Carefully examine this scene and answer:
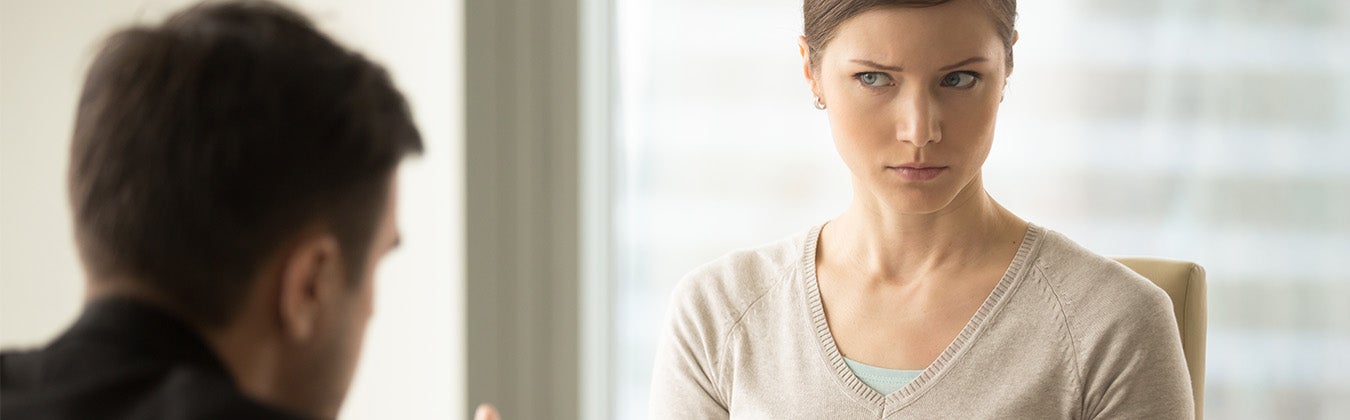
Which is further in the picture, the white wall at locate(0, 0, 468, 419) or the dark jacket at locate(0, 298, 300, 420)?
the white wall at locate(0, 0, 468, 419)

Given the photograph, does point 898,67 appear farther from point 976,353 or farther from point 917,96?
point 976,353

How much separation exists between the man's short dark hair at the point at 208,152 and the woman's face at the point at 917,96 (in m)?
0.69

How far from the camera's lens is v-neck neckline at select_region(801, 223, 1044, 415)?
1451mm

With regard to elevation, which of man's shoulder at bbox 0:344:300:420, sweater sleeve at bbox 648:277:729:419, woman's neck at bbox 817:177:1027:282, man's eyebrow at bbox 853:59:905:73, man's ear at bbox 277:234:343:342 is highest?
man's eyebrow at bbox 853:59:905:73

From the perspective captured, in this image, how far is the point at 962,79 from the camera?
1405 mm

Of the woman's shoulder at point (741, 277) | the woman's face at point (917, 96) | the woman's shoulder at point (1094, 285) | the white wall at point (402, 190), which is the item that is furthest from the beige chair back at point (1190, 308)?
the white wall at point (402, 190)

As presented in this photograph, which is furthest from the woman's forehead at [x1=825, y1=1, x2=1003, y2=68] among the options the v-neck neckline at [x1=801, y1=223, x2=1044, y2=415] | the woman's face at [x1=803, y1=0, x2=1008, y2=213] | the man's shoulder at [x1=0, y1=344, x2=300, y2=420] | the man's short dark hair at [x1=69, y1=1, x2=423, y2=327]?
the man's shoulder at [x1=0, y1=344, x2=300, y2=420]

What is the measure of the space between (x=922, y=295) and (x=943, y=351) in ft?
0.29

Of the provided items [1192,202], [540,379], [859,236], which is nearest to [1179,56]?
[1192,202]

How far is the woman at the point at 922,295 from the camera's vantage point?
4.56 ft

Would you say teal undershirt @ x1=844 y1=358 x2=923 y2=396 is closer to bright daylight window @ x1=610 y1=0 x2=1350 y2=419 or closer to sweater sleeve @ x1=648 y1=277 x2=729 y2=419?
sweater sleeve @ x1=648 y1=277 x2=729 y2=419

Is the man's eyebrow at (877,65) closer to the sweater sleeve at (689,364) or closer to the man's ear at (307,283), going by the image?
the sweater sleeve at (689,364)

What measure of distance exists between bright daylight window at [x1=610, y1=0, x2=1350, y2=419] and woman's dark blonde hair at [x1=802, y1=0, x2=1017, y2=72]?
0.89 m

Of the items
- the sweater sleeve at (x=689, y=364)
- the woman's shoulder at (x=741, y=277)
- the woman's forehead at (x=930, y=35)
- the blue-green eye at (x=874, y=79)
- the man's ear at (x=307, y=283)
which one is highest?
Answer: the woman's forehead at (x=930, y=35)
